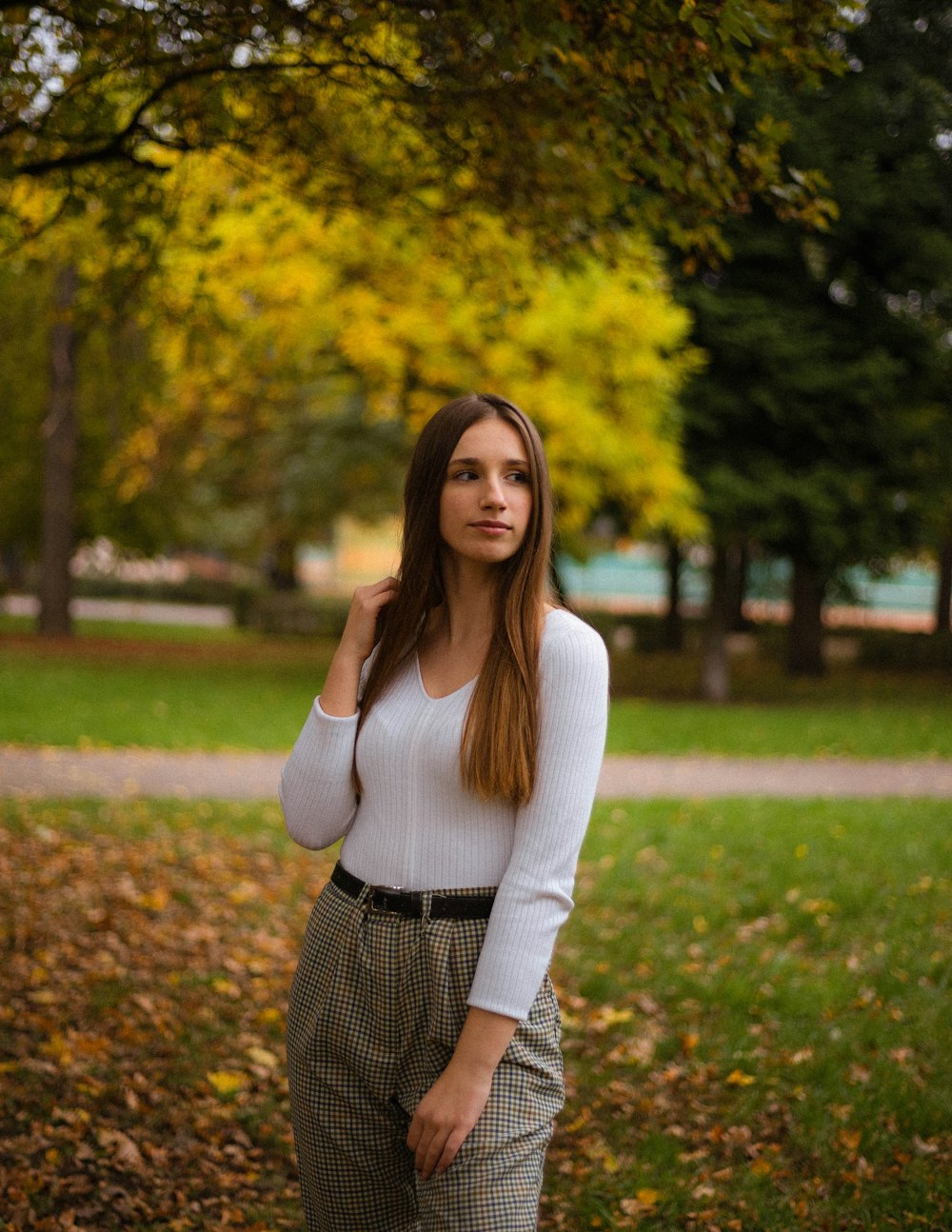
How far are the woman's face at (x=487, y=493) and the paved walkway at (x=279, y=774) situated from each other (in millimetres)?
7896

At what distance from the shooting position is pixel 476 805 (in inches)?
84.2

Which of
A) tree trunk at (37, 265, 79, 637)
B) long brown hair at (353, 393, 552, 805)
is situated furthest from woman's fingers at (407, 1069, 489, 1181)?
tree trunk at (37, 265, 79, 637)

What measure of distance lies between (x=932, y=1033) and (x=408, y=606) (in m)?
3.75

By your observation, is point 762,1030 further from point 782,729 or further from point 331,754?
point 782,729

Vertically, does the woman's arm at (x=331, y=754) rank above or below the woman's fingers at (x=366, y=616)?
below

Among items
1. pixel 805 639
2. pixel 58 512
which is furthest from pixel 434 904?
pixel 805 639

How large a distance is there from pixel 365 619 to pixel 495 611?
273 millimetres

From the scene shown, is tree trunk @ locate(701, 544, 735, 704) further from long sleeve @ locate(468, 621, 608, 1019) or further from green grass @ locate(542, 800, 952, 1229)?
long sleeve @ locate(468, 621, 608, 1019)

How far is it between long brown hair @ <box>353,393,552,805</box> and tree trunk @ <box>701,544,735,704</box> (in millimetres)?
17234

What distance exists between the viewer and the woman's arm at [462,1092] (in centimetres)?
199

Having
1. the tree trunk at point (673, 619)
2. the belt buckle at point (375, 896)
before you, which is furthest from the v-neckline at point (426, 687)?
the tree trunk at point (673, 619)

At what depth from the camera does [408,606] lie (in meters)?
2.34

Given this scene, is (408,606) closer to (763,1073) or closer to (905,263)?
(763,1073)

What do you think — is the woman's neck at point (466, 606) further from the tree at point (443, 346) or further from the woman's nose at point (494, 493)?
the tree at point (443, 346)
